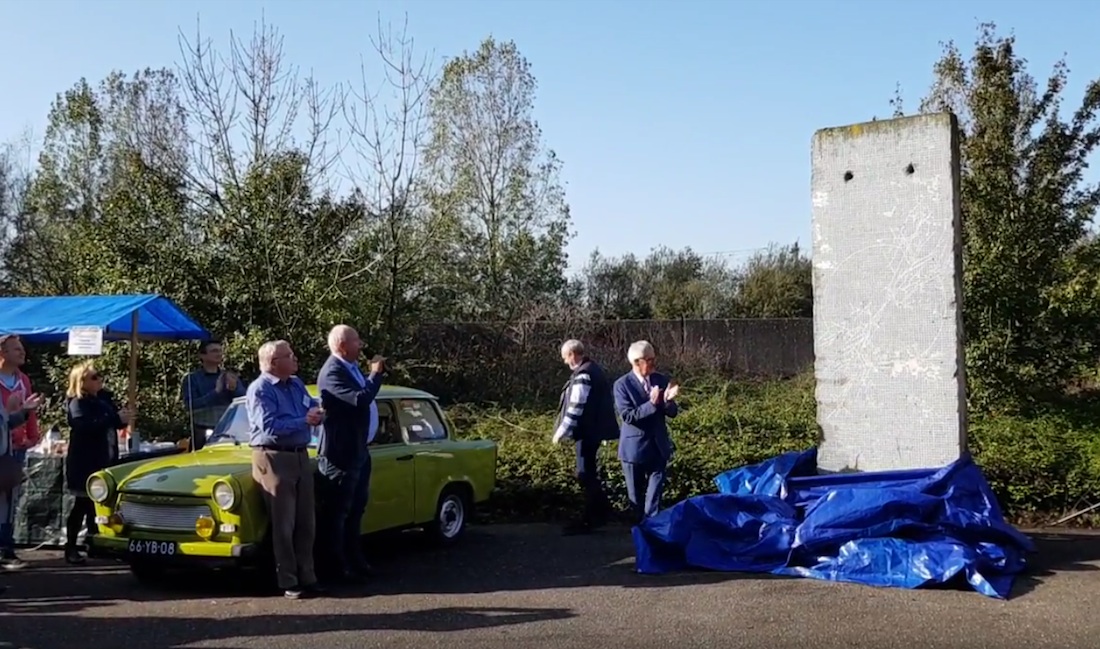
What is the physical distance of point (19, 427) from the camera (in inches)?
341

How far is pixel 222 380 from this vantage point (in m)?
10.7

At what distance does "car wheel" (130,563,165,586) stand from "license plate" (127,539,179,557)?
449 mm

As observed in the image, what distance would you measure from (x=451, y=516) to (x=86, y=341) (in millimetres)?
3741

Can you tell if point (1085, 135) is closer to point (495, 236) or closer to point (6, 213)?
point (495, 236)

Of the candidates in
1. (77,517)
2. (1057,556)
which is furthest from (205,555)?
(1057,556)

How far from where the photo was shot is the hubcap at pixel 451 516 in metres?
9.79

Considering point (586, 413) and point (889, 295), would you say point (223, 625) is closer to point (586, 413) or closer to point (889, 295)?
point (586, 413)

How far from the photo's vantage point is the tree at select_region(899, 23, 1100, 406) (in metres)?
13.8

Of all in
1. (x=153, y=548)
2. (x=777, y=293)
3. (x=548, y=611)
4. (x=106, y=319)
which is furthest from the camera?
(x=777, y=293)

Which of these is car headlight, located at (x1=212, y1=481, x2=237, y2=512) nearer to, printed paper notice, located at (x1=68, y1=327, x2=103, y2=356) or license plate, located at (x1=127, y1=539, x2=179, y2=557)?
license plate, located at (x1=127, y1=539, x2=179, y2=557)

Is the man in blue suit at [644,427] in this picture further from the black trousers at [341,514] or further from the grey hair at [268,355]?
the grey hair at [268,355]

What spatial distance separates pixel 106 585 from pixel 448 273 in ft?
51.0

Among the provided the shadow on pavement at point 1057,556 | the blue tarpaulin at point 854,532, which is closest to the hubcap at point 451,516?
the blue tarpaulin at point 854,532

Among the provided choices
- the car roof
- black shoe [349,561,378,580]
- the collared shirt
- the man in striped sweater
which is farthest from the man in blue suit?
black shoe [349,561,378,580]
